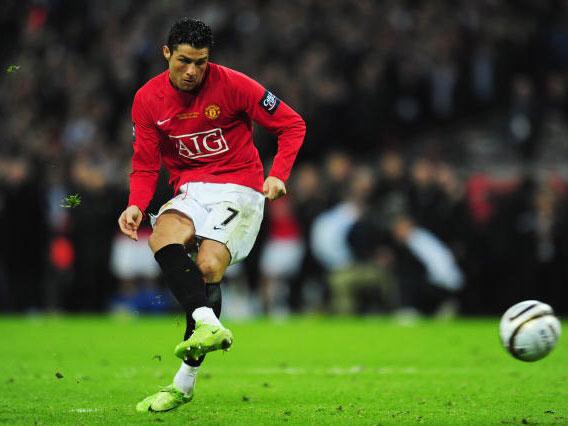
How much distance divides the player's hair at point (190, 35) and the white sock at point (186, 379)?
2.04 m

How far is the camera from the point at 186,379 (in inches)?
279

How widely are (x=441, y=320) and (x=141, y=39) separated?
8.91 metres

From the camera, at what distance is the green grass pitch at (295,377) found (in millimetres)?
6742

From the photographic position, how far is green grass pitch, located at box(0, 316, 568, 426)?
6742 mm

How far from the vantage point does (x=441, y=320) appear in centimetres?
1612

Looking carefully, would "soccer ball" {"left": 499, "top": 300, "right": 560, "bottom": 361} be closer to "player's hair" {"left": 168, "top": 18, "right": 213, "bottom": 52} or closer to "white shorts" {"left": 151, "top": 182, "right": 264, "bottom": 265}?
"white shorts" {"left": 151, "top": 182, "right": 264, "bottom": 265}

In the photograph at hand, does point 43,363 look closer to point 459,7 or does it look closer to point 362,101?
point 362,101

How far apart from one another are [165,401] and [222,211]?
127 centimetres

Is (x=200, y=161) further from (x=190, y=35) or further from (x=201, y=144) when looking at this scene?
(x=190, y=35)

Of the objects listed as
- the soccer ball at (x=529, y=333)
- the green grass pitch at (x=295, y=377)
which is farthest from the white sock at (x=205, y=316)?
the soccer ball at (x=529, y=333)

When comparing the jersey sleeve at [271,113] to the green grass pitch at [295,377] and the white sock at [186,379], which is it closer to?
the white sock at [186,379]

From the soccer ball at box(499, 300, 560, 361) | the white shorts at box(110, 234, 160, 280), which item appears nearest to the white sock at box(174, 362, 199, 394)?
the soccer ball at box(499, 300, 560, 361)

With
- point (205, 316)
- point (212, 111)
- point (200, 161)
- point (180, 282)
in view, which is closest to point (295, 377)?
point (200, 161)

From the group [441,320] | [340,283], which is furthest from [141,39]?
[441,320]
